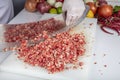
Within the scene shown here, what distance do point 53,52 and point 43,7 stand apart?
0.52 metres

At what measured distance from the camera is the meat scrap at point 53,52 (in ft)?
2.90

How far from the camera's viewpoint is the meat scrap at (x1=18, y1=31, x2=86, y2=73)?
0.88m

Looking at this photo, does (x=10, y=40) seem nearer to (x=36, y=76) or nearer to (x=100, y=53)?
(x=36, y=76)

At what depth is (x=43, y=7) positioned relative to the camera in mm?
1372

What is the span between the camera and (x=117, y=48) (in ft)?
3.57

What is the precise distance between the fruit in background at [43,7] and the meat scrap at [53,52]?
368 millimetres

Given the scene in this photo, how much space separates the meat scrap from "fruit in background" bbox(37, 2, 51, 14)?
1.21ft

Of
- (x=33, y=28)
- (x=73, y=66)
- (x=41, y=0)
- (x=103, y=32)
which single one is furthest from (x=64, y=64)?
(x=41, y=0)

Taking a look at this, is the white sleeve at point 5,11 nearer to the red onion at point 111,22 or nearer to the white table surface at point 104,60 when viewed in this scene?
the white table surface at point 104,60

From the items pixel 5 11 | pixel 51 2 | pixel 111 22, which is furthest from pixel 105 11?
pixel 5 11

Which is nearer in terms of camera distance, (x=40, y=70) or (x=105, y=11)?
(x=40, y=70)

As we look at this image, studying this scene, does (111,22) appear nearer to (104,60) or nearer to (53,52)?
(104,60)

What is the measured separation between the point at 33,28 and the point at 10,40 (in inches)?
5.2

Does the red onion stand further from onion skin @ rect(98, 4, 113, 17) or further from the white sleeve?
the white sleeve
